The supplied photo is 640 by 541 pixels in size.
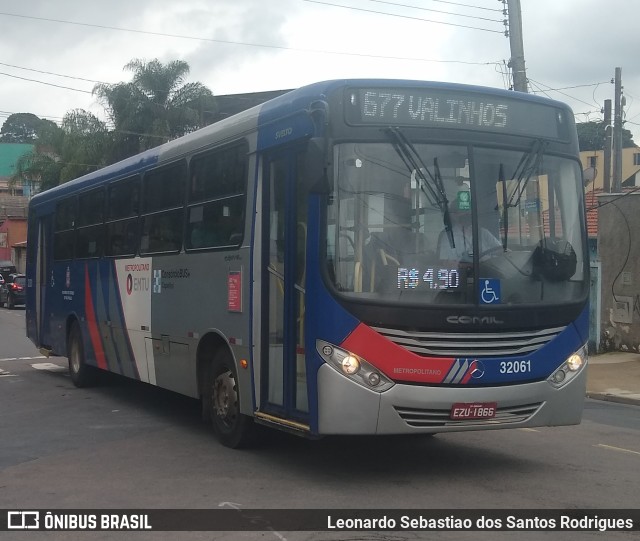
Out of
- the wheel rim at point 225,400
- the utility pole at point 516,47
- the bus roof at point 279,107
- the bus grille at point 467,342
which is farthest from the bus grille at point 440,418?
the utility pole at point 516,47

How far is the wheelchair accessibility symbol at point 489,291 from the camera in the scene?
7.38 metres

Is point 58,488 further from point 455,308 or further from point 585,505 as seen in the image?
point 585,505

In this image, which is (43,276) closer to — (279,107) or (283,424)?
(279,107)

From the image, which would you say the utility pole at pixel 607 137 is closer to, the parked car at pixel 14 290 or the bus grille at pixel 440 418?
the parked car at pixel 14 290

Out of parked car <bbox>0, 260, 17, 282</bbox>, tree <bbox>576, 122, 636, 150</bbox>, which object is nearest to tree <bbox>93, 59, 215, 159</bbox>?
parked car <bbox>0, 260, 17, 282</bbox>

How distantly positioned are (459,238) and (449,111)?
3.68ft

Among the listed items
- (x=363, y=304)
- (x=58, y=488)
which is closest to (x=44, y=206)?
(x=58, y=488)

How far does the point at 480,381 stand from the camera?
7.30 meters

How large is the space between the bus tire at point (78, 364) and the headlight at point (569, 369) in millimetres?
8440

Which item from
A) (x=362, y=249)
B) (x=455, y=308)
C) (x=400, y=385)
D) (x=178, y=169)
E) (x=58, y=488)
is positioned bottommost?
(x=58, y=488)

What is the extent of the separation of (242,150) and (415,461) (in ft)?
11.3

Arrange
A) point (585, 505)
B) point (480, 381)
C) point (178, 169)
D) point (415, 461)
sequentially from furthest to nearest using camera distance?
point (178, 169)
point (415, 461)
point (480, 381)
point (585, 505)

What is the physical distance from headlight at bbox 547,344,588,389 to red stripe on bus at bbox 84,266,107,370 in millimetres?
7391

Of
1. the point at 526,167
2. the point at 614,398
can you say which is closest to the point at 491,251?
the point at 526,167
